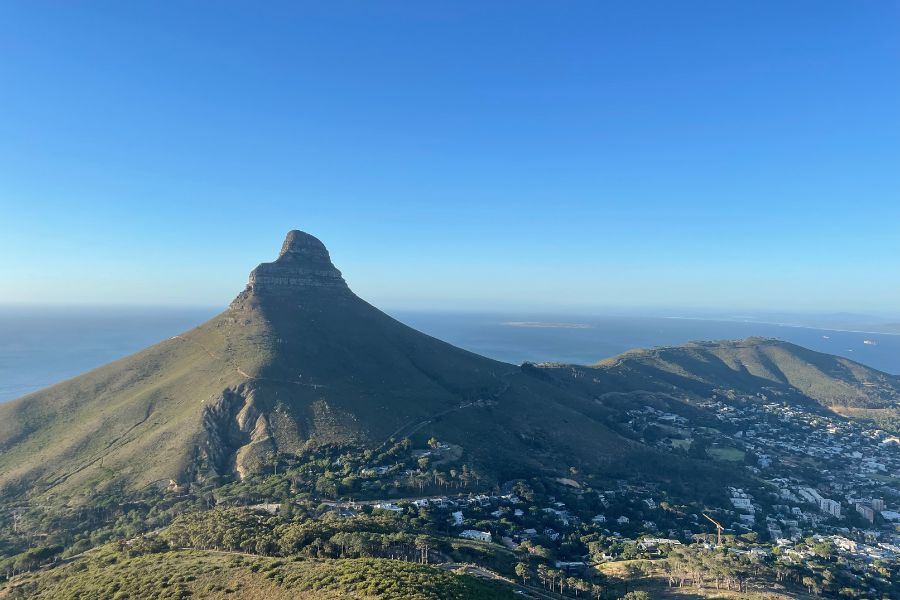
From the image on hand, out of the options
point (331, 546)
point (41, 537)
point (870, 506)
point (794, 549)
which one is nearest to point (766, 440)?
point (870, 506)

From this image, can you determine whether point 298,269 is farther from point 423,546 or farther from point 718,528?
point 718,528

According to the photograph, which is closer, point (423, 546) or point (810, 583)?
point (423, 546)

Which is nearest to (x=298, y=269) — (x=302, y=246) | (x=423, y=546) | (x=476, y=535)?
(x=302, y=246)

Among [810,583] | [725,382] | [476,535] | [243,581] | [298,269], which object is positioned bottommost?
[810,583]

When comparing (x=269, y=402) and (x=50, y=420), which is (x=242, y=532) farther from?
(x=50, y=420)

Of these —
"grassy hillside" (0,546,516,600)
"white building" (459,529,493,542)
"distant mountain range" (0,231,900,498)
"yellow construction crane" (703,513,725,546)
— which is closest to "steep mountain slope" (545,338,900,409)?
"distant mountain range" (0,231,900,498)

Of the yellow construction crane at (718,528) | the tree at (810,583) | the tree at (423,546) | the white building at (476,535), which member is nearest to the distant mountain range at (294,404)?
the yellow construction crane at (718,528)

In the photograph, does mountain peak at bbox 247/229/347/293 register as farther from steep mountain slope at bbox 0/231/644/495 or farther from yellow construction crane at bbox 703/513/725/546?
yellow construction crane at bbox 703/513/725/546

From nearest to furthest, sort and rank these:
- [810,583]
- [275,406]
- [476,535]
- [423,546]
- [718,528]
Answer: [423,546]
[810,583]
[476,535]
[718,528]
[275,406]
